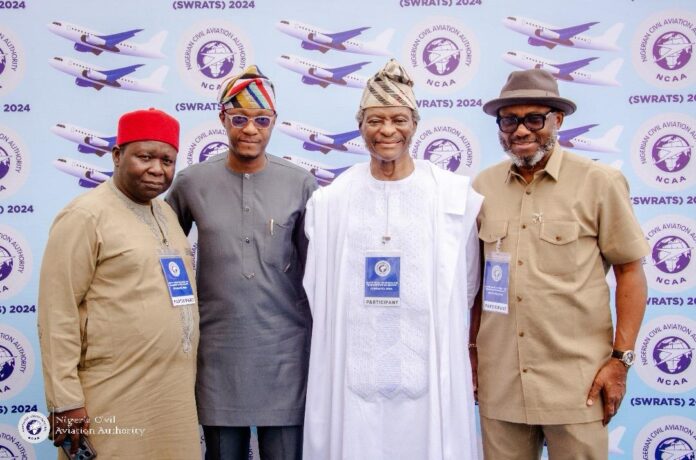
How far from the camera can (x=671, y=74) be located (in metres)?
3.26

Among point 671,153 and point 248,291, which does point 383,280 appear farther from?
point 671,153

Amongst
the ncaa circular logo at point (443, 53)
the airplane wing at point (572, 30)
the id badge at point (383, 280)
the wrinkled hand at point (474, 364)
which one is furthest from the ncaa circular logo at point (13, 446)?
the airplane wing at point (572, 30)

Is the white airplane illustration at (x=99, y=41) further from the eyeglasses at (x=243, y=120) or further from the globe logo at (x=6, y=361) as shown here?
the globe logo at (x=6, y=361)

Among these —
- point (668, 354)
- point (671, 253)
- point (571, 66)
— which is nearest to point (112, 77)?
point (571, 66)

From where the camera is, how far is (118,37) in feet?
11.1

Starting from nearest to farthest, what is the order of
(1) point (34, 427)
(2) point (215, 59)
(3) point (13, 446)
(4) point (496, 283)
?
(4) point (496, 283), (1) point (34, 427), (2) point (215, 59), (3) point (13, 446)

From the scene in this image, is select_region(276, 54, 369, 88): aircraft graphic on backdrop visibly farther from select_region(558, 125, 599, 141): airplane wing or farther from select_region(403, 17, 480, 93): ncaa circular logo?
select_region(558, 125, 599, 141): airplane wing

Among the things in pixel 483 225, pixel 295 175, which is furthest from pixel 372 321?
pixel 295 175

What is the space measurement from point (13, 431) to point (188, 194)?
195 centimetres

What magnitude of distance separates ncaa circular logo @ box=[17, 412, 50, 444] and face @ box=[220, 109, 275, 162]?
1.55 meters

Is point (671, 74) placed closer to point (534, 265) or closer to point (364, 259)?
point (534, 265)

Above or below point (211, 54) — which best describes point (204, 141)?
below

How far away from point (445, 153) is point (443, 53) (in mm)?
543

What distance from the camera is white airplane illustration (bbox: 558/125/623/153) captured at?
330 centimetres
